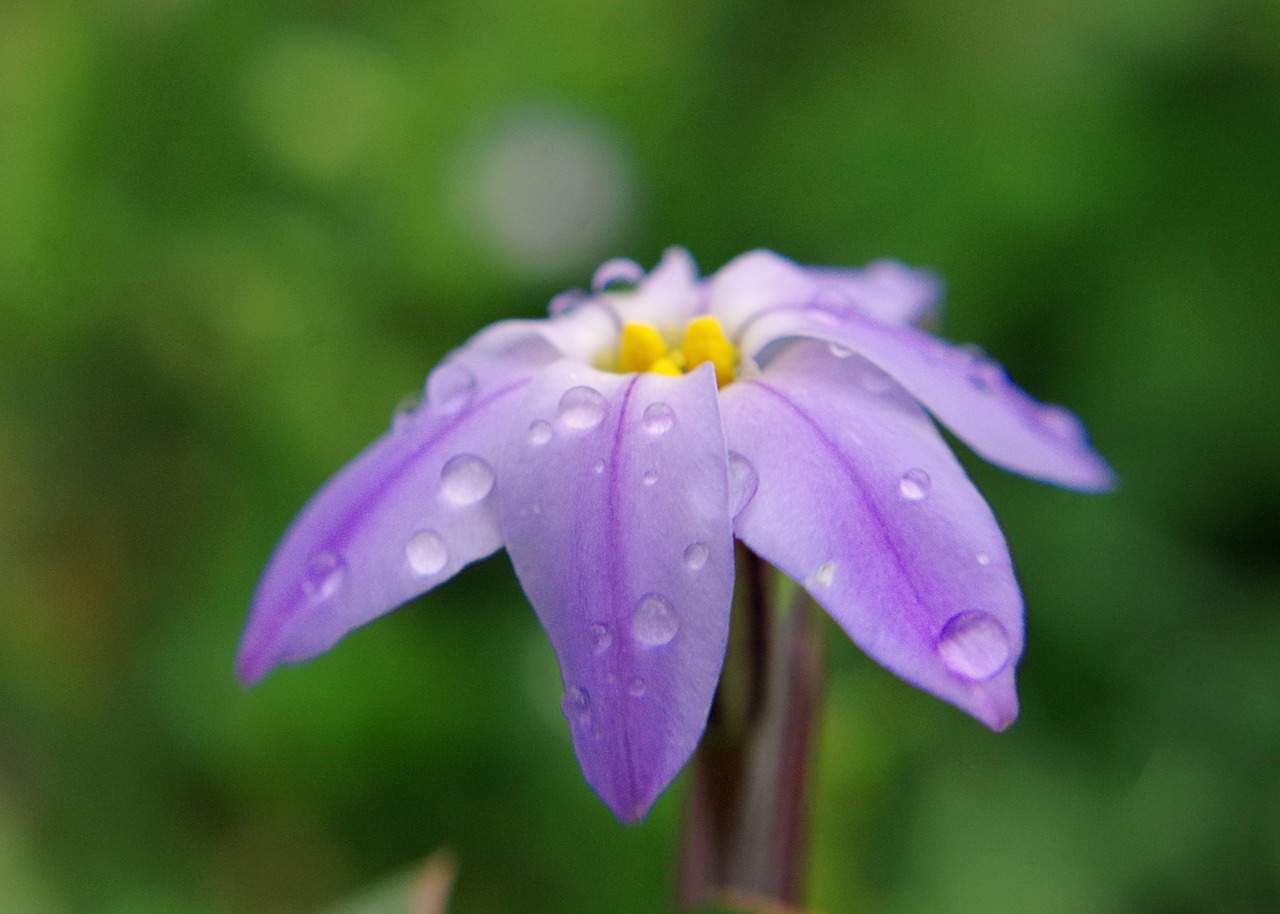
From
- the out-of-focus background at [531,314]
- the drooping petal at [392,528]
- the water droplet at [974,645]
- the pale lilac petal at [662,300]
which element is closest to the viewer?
the water droplet at [974,645]

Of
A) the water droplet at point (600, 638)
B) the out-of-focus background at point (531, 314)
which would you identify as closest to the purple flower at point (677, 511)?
the water droplet at point (600, 638)

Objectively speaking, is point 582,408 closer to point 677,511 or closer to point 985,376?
point 677,511

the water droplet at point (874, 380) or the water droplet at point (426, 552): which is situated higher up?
the water droplet at point (874, 380)

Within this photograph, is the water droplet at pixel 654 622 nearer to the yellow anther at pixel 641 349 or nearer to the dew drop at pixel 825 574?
the dew drop at pixel 825 574

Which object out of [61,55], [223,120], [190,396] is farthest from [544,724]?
[61,55]

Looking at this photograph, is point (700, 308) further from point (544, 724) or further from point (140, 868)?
point (140, 868)

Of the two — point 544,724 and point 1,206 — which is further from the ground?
point 1,206

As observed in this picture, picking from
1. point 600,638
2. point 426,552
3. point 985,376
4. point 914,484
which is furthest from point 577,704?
point 985,376
